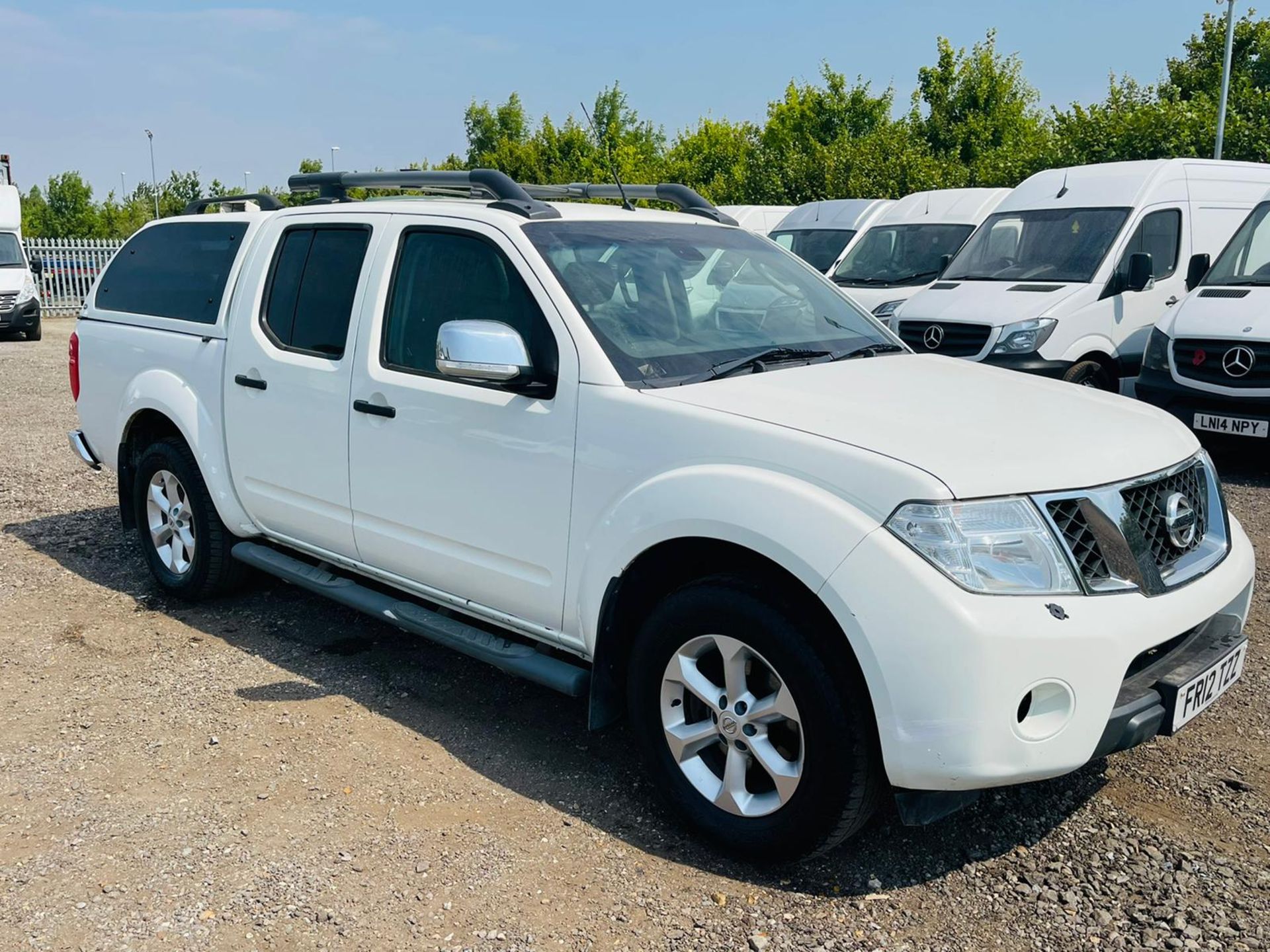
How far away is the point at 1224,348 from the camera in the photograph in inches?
331

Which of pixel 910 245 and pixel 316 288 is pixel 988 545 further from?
pixel 910 245

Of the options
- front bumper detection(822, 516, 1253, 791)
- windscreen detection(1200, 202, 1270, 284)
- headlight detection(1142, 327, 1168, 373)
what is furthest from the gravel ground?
windscreen detection(1200, 202, 1270, 284)

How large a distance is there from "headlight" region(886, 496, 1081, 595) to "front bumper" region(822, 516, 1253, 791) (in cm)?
3

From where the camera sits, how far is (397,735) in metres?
4.13

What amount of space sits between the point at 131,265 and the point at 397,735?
3.26 metres

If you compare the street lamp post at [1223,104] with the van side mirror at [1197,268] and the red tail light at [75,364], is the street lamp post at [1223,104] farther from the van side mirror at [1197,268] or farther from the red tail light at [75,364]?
the red tail light at [75,364]

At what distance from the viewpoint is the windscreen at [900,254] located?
12.8m

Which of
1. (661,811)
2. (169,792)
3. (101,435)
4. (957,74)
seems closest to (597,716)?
(661,811)

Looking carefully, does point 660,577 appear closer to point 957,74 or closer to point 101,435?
point 101,435

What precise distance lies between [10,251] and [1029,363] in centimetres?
1868

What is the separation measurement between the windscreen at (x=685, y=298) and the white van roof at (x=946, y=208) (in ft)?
30.5

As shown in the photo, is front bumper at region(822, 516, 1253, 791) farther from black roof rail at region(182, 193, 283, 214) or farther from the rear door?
black roof rail at region(182, 193, 283, 214)

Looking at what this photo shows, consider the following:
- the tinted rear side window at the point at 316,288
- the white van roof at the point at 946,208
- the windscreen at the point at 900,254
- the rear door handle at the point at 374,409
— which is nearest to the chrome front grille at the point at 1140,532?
the rear door handle at the point at 374,409

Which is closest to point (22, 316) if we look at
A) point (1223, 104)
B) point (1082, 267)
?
point (1082, 267)
